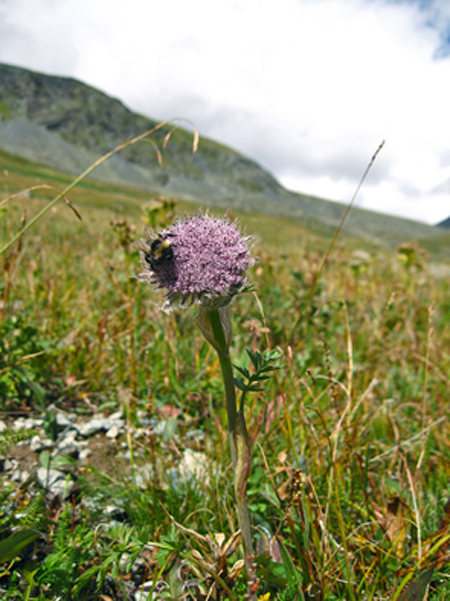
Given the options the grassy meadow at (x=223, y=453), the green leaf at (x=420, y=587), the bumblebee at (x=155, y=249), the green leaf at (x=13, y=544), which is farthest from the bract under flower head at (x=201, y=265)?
the green leaf at (x=420, y=587)

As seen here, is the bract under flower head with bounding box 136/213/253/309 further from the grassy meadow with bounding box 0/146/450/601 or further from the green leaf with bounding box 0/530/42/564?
the green leaf with bounding box 0/530/42/564

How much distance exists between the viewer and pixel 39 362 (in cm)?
275

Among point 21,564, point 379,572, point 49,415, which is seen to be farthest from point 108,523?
point 379,572

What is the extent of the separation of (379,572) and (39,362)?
8.11 feet

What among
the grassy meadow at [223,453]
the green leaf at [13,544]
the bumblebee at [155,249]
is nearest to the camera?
the bumblebee at [155,249]

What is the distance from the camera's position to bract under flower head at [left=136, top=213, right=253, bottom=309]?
1.19 metres

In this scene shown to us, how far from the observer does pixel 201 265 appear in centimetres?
122

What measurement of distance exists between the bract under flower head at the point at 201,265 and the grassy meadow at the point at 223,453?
0.42m

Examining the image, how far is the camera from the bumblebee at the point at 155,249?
3.85 ft

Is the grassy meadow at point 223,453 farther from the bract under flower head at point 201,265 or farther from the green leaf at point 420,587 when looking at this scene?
the bract under flower head at point 201,265

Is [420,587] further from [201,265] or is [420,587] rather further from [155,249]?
[155,249]

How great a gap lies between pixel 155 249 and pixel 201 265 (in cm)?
16

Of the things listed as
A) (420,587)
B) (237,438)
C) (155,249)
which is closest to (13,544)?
(237,438)

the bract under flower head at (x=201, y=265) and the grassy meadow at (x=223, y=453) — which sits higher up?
the bract under flower head at (x=201, y=265)
